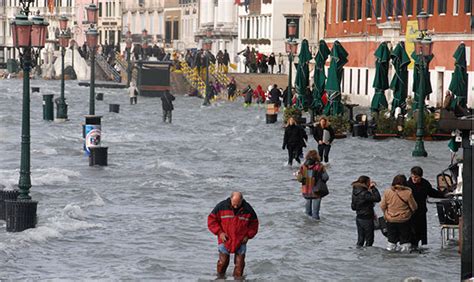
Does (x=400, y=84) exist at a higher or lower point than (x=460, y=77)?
lower

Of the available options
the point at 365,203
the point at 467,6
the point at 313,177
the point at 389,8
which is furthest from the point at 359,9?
the point at 365,203

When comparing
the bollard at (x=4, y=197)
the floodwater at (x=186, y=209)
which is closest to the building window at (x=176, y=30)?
the floodwater at (x=186, y=209)

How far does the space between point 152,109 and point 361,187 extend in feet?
176

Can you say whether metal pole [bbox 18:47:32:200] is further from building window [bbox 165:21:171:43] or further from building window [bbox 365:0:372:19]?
building window [bbox 165:21:171:43]

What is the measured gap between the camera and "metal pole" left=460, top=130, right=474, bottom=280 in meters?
18.9

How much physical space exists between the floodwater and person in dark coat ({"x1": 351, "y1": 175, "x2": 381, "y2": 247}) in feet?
1.09

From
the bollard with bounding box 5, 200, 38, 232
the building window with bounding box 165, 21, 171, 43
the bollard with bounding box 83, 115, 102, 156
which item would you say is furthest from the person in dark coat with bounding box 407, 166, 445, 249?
the building window with bounding box 165, 21, 171, 43

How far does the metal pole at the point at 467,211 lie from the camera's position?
61.9 ft

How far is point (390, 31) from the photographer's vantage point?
2586 inches

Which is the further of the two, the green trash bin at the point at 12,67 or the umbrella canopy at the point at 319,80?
the green trash bin at the point at 12,67

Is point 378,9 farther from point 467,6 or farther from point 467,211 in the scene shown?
point 467,211

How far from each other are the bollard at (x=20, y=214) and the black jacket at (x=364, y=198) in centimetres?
558

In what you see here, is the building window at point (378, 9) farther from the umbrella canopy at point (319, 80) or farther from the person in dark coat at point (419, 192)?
the person in dark coat at point (419, 192)

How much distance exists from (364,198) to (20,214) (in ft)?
19.4
